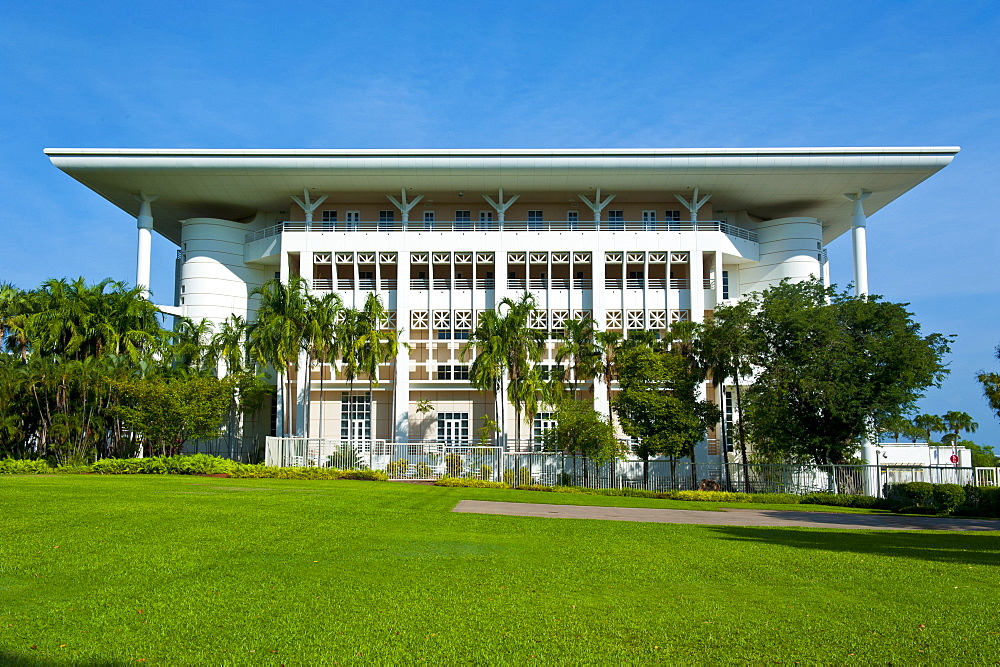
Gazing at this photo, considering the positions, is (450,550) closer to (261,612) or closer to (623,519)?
(261,612)

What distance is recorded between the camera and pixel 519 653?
701cm

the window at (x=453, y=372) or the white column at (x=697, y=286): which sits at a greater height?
the white column at (x=697, y=286)

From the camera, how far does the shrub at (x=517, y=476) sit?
126 feet

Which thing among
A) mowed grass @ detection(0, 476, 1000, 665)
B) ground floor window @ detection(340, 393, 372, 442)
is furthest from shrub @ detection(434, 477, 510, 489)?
mowed grass @ detection(0, 476, 1000, 665)

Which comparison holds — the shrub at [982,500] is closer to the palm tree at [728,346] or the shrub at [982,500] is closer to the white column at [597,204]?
the palm tree at [728,346]

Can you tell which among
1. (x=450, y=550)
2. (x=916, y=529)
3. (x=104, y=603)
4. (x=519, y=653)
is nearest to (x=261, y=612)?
(x=104, y=603)

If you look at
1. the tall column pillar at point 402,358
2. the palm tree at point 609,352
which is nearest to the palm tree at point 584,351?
the palm tree at point 609,352

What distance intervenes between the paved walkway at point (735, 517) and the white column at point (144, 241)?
32919 mm

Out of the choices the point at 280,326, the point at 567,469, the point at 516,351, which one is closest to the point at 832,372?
the point at 567,469

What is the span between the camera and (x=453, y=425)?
Result: 4878 cm

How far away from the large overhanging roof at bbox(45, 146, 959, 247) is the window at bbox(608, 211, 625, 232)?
149 cm

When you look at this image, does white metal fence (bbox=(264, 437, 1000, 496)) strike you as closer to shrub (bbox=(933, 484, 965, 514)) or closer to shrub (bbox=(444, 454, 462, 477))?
shrub (bbox=(444, 454, 462, 477))

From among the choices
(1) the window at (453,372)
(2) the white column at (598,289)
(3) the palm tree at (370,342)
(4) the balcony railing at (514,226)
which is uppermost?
(4) the balcony railing at (514,226)

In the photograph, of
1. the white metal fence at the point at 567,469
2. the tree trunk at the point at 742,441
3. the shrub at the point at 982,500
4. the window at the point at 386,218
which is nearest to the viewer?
the shrub at the point at 982,500
